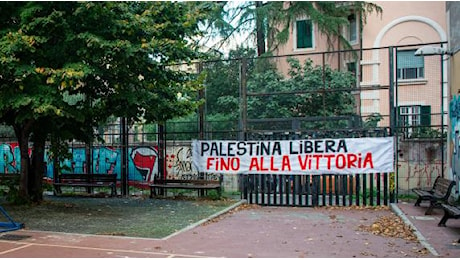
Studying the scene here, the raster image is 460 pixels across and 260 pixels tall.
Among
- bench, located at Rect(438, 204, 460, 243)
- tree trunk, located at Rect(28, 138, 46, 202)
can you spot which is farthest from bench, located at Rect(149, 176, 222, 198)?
bench, located at Rect(438, 204, 460, 243)

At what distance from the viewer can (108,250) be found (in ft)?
24.8

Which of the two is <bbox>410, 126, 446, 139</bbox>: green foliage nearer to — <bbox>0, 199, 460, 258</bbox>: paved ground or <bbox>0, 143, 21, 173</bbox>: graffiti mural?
<bbox>0, 199, 460, 258</bbox>: paved ground

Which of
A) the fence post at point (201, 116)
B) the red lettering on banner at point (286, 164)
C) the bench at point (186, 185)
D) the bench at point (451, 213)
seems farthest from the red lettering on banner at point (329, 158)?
the fence post at point (201, 116)

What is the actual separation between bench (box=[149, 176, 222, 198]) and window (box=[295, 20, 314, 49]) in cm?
1469

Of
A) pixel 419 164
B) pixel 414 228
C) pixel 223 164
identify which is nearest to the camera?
pixel 414 228

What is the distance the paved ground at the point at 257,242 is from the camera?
732cm

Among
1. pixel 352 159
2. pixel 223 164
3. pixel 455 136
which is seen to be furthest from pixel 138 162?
pixel 455 136

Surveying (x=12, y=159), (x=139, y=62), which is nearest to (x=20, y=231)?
(x=139, y=62)

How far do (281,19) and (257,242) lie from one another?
18834mm

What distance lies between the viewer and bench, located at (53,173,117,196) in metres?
16.0

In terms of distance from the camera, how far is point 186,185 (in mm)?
15094

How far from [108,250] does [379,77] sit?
18487 millimetres

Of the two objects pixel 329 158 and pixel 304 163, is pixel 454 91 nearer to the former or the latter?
pixel 329 158

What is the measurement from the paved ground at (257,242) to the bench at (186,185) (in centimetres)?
383
